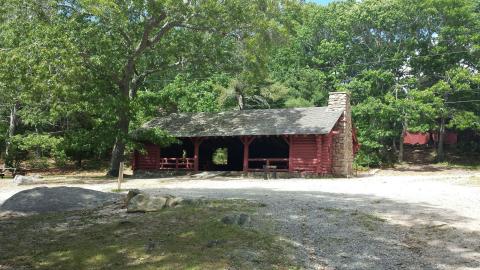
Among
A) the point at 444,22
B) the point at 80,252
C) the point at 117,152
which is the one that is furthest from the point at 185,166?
the point at 444,22

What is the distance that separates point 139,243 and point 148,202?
2.95 metres

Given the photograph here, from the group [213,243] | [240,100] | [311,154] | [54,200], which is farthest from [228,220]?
[240,100]

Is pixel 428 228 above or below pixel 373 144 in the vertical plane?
below

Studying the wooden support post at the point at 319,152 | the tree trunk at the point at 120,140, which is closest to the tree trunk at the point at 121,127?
the tree trunk at the point at 120,140

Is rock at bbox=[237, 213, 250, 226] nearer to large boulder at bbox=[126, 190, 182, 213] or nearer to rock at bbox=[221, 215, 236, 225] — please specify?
rock at bbox=[221, 215, 236, 225]

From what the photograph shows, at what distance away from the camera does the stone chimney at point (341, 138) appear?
93.7ft

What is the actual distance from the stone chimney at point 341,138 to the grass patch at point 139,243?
19.1 m

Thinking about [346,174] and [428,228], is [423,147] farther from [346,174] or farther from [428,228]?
[428,228]

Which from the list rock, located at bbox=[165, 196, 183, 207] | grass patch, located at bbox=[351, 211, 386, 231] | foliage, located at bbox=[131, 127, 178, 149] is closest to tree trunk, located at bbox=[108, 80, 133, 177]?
foliage, located at bbox=[131, 127, 178, 149]

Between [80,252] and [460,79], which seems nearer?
[80,252]

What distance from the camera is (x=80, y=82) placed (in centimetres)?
2411

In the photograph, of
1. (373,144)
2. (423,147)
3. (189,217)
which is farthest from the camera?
(423,147)

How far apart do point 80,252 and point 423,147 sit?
5011 cm

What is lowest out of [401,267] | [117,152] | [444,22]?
[401,267]
